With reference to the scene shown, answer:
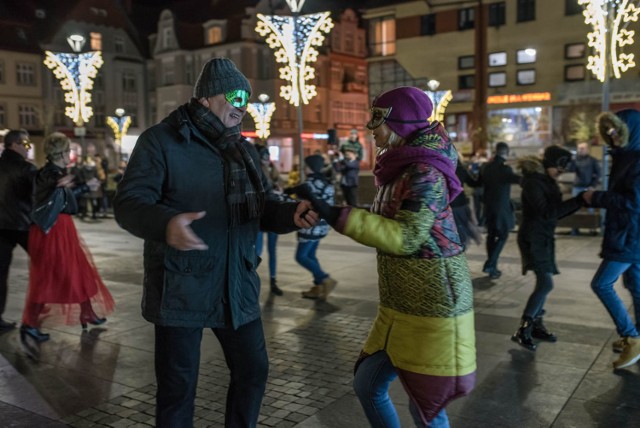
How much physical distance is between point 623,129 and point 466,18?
35.3 meters

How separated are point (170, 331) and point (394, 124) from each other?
1367mm

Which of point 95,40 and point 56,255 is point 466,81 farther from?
point 56,255

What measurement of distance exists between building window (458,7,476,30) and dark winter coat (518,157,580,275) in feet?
113

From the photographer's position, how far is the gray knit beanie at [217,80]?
9.62 ft

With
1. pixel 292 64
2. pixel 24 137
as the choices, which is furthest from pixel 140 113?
pixel 24 137

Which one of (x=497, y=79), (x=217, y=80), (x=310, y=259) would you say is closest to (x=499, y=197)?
(x=310, y=259)

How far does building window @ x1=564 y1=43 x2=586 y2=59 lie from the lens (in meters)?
34.0

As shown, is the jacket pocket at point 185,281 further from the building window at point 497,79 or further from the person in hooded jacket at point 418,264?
the building window at point 497,79

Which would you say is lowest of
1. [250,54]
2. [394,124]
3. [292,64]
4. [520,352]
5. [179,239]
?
[520,352]

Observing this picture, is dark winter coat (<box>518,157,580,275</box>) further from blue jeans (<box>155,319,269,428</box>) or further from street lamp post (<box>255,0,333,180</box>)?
street lamp post (<box>255,0,333,180</box>)

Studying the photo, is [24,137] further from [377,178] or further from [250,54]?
[250,54]

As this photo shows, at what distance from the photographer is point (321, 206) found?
262 cm

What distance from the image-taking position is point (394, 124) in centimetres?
281

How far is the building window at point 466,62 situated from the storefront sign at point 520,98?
2.33 m
